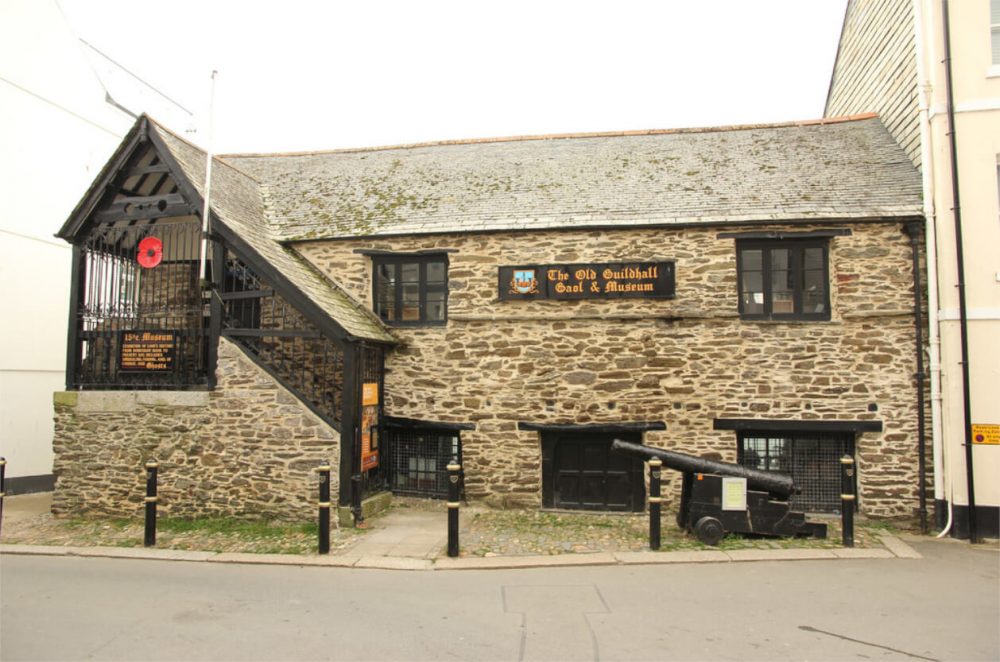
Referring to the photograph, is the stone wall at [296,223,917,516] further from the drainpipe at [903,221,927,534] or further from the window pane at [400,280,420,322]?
the window pane at [400,280,420,322]

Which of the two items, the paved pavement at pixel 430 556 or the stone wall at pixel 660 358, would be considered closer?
the paved pavement at pixel 430 556

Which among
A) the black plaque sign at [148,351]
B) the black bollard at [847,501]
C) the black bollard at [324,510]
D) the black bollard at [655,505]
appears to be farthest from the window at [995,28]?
the black plaque sign at [148,351]

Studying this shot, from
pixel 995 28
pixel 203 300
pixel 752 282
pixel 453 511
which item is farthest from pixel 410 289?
pixel 995 28

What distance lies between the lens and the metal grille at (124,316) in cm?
1095

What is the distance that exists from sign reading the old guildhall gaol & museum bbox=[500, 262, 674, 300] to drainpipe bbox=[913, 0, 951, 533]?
4123 mm

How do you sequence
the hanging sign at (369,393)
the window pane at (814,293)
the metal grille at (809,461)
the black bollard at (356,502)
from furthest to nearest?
the window pane at (814,293)
the metal grille at (809,461)
the hanging sign at (369,393)
the black bollard at (356,502)

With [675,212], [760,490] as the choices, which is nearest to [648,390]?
[760,490]

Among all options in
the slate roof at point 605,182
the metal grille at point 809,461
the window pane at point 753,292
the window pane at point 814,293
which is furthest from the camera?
the slate roof at point 605,182

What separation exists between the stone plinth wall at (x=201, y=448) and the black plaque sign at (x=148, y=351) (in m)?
0.51

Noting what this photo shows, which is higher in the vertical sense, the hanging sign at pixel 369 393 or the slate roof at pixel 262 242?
the slate roof at pixel 262 242

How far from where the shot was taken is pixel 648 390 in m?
11.0

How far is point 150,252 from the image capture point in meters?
11.4

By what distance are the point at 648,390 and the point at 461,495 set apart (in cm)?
393

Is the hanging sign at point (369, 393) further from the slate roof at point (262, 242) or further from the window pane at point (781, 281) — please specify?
the window pane at point (781, 281)
